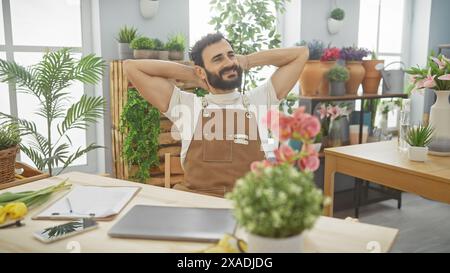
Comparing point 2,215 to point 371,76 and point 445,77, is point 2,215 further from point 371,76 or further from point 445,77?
point 371,76

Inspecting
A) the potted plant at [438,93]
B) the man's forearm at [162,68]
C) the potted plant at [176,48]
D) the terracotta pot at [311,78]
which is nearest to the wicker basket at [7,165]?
the man's forearm at [162,68]

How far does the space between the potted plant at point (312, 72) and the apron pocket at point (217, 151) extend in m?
1.89

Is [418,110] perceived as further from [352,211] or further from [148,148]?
[148,148]

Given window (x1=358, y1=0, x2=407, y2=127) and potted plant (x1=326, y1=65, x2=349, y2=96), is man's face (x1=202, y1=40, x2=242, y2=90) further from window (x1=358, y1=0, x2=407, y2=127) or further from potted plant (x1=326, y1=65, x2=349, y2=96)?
window (x1=358, y1=0, x2=407, y2=127)

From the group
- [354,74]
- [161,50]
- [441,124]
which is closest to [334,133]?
[354,74]

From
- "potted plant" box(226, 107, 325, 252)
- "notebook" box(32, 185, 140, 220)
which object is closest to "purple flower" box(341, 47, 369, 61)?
"notebook" box(32, 185, 140, 220)

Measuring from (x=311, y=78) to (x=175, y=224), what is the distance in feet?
8.89

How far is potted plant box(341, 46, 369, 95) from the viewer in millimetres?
3818

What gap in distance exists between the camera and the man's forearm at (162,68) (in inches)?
81.4

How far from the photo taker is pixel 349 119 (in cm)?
401

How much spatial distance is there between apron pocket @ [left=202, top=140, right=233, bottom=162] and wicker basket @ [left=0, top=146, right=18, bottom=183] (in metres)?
0.85

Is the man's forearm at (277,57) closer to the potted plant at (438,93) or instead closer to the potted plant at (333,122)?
the potted plant at (438,93)
